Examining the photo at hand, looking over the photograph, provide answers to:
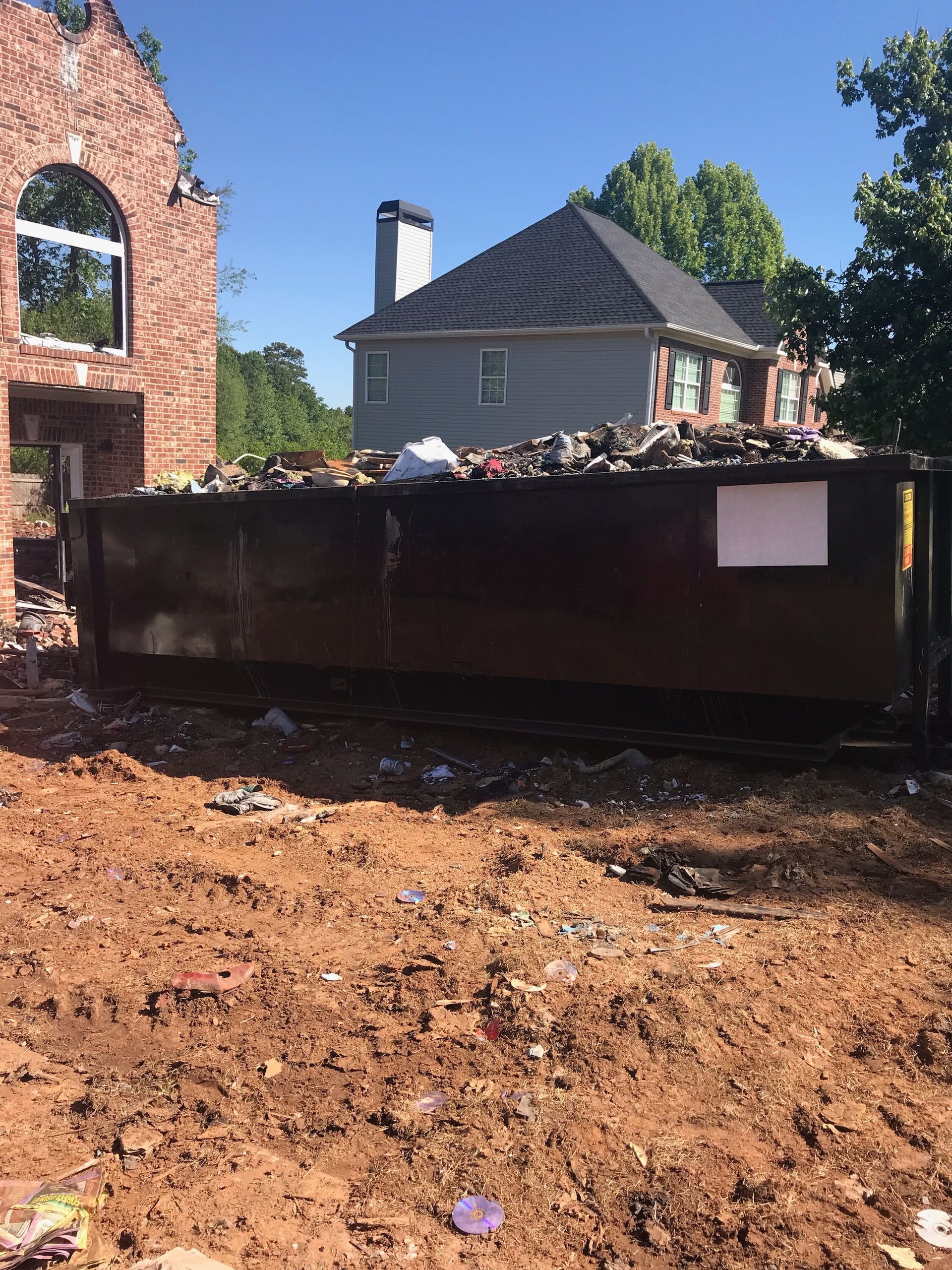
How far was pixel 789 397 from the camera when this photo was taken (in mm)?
27469

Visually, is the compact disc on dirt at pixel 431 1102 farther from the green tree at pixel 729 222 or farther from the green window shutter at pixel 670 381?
the green tree at pixel 729 222

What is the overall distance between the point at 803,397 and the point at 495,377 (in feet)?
31.6

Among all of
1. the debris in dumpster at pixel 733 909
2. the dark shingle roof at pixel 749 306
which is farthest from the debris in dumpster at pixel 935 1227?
the dark shingle roof at pixel 749 306

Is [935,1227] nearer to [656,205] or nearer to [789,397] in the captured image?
[789,397]

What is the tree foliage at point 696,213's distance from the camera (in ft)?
166

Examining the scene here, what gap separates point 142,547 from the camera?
26.1ft

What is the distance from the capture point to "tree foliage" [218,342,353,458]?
41.3 metres

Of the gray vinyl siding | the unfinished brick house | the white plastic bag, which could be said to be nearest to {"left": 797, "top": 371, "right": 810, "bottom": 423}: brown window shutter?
the gray vinyl siding

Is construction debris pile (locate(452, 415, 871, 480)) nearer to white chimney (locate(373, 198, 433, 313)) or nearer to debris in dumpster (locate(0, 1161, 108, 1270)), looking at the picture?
debris in dumpster (locate(0, 1161, 108, 1270))

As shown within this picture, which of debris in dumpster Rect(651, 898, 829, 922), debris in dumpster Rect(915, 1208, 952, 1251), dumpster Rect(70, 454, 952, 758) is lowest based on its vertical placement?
debris in dumpster Rect(915, 1208, 952, 1251)

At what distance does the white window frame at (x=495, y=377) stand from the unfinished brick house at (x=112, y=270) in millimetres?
10218

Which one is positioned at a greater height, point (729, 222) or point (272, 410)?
point (729, 222)

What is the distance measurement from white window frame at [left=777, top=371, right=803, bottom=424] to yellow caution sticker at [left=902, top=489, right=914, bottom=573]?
22.3 meters

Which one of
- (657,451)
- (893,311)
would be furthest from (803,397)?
(657,451)
